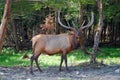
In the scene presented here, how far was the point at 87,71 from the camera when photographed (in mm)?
12172

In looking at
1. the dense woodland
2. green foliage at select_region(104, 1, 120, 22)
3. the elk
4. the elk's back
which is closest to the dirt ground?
the elk

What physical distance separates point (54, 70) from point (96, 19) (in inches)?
343

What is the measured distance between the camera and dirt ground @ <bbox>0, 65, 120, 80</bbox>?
10656 millimetres

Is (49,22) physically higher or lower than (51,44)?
lower

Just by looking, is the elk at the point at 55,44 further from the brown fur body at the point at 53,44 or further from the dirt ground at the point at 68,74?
the dirt ground at the point at 68,74

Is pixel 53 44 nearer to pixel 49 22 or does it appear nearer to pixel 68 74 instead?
pixel 68 74

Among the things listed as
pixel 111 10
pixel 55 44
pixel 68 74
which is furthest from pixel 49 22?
pixel 68 74

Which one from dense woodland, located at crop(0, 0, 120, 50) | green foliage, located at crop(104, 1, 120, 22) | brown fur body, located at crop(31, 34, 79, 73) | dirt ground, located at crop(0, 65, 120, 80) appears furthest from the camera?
A: dense woodland, located at crop(0, 0, 120, 50)

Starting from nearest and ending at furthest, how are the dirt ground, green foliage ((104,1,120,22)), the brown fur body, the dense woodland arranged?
the dirt ground < the brown fur body < green foliage ((104,1,120,22)) < the dense woodland

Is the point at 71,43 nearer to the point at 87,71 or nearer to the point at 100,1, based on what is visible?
the point at 87,71

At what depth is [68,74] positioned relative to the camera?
11.6 metres

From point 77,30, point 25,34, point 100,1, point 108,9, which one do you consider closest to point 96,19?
point 108,9

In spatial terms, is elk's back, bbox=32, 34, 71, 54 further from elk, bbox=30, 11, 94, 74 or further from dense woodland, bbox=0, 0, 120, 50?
dense woodland, bbox=0, 0, 120, 50

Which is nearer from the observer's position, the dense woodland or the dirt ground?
the dirt ground
